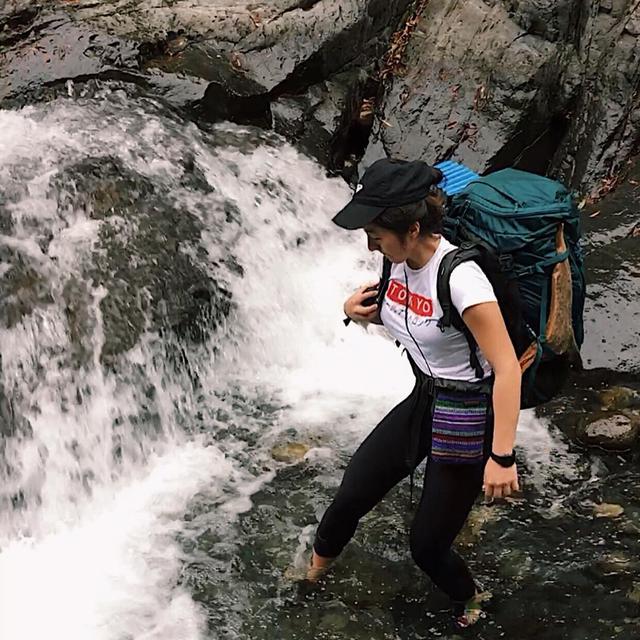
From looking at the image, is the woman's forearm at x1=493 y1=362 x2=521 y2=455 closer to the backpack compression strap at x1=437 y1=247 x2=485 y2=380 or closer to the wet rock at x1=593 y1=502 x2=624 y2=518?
the backpack compression strap at x1=437 y1=247 x2=485 y2=380

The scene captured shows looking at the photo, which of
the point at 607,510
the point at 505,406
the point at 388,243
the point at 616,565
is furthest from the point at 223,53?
the point at 505,406

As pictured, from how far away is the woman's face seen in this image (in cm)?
321

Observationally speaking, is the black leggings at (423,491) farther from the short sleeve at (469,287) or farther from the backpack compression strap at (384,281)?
the short sleeve at (469,287)

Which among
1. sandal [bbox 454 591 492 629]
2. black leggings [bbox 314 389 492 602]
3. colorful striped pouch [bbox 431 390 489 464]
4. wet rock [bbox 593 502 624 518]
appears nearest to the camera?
colorful striped pouch [bbox 431 390 489 464]

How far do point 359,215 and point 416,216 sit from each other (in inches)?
8.4

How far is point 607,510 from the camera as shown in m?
5.28

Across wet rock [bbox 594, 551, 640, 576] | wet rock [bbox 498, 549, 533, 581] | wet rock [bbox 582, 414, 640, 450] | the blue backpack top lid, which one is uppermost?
the blue backpack top lid

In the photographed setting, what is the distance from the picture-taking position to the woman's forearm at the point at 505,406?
314 centimetres

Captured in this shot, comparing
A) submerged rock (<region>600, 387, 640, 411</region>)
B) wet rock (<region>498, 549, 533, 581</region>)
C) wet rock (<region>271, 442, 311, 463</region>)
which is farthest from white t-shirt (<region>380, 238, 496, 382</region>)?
submerged rock (<region>600, 387, 640, 411</region>)

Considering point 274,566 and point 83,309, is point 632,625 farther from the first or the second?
point 83,309

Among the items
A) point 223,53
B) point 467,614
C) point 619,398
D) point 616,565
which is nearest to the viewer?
point 467,614

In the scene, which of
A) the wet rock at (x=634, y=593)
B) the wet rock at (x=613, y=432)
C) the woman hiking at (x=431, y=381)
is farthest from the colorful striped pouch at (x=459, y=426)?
the wet rock at (x=613, y=432)

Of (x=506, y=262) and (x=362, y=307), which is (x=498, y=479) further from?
(x=362, y=307)

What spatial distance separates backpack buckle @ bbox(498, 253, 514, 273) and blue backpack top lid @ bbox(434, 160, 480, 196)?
1.45ft
